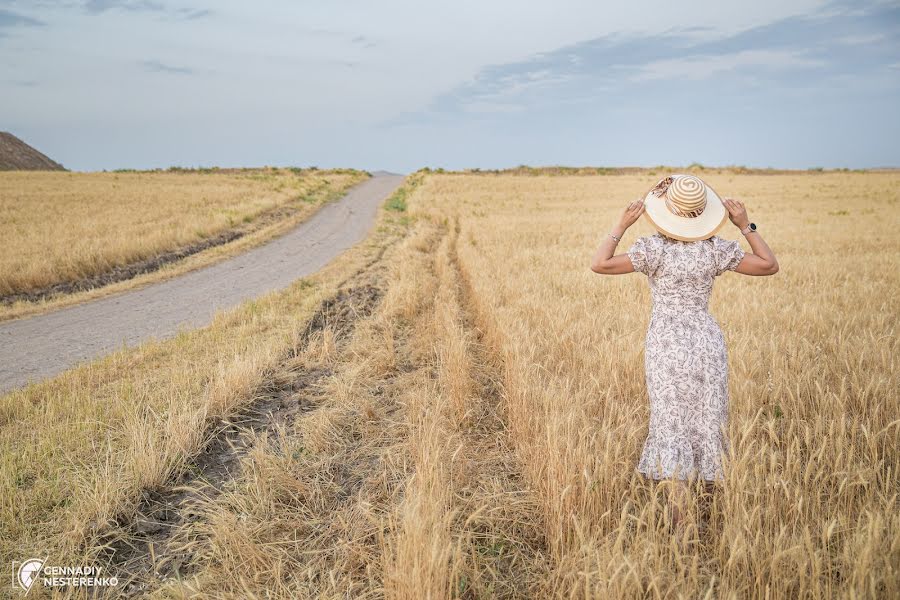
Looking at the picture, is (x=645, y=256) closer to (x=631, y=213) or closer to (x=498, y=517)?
(x=631, y=213)

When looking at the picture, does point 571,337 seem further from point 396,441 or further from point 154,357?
point 154,357

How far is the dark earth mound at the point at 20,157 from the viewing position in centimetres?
8094

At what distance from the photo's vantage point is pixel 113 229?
18031 millimetres

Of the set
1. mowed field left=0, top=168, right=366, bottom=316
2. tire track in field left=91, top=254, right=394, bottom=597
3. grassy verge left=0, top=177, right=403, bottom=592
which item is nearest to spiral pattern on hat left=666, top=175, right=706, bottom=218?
tire track in field left=91, top=254, right=394, bottom=597

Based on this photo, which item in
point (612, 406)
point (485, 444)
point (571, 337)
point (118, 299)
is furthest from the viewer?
point (118, 299)

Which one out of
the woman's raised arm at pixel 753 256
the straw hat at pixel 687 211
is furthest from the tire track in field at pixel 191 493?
the woman's raised arm at pixel 753 256

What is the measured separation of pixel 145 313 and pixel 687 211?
10445mm

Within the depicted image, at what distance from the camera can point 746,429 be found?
3230 millimetres

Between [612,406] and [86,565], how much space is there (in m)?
3.88

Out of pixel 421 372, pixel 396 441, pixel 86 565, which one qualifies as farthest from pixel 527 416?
pixel 86 565

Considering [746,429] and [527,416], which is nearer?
[746,429]

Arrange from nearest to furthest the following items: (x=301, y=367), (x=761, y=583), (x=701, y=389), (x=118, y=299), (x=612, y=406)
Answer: (x=761, y=583)
(x=701, y=389)
(x=612, y=406)
(x=301, y=367)
(x=118, y=299)
